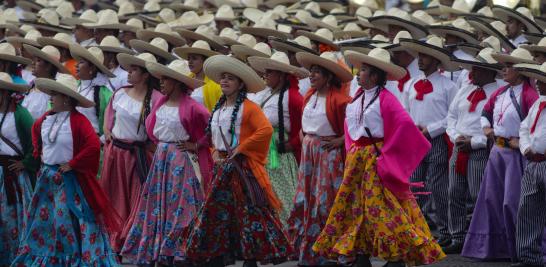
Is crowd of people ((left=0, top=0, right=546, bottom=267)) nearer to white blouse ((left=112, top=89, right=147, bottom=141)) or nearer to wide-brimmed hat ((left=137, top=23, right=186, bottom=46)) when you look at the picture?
white blouse ((left=112, top=89, right=147, bottom=141))

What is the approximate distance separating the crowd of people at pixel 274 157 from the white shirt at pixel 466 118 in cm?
2

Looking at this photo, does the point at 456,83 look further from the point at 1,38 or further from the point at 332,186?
the point at 1,38

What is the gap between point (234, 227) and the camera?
51.8ft

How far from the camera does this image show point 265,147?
16.0 meters

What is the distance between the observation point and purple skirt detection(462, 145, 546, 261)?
1691 centimetres

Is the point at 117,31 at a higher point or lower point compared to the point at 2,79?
lower

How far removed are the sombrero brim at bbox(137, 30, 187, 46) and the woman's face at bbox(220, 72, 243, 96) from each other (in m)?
4.96

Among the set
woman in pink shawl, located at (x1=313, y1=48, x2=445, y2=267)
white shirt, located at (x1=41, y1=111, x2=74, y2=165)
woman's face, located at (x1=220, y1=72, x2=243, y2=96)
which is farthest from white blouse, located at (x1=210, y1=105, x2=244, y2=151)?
white shirt, located at (x1=41, y1=111, x2=74, y2=165)

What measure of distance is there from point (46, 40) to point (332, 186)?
487cm

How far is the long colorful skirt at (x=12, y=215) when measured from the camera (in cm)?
1625

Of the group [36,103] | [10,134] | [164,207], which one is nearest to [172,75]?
[164,207]

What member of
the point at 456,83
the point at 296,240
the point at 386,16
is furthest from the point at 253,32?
the point at 296,240

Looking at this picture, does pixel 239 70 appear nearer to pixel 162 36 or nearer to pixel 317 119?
pixel 317 119

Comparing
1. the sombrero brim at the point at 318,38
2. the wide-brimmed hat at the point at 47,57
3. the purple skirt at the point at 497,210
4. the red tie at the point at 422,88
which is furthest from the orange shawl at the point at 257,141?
the sombrero brim at the point at 318,38
